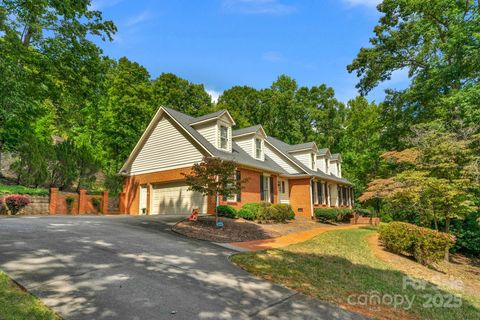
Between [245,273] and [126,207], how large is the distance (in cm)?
1684

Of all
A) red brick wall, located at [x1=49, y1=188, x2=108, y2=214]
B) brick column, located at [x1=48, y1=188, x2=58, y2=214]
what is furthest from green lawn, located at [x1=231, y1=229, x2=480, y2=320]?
red brick wall, located at [x1=49, y1=188, x2=108, y2=214]

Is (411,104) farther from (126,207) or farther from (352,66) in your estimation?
(126,207)

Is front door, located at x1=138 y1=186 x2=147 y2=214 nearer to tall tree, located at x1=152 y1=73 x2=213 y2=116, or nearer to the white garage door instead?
the white garage door

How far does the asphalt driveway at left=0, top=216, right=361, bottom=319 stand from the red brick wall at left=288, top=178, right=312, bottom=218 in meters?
17.4

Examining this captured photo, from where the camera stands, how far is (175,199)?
18.9 m

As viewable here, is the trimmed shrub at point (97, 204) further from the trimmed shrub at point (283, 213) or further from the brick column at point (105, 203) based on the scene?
the trimmed shrub at point (283, 213)

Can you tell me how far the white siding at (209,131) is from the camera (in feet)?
61.6

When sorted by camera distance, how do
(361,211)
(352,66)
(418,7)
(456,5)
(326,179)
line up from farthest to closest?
1. (361,211)
2. (326,179)
3. (352,66)
4. (418,7)
5. (456,5)

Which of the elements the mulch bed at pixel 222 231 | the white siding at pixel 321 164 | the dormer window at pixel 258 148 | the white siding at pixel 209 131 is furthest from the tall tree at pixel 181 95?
the mulch bed at pixel 222 231

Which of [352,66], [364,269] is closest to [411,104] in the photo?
[352,66]

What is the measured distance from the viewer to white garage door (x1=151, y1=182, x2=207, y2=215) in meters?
17.9

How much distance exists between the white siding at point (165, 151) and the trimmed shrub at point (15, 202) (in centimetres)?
670

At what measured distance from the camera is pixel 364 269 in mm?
8570

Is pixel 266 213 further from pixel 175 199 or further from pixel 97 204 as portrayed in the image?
pixel 97 204
